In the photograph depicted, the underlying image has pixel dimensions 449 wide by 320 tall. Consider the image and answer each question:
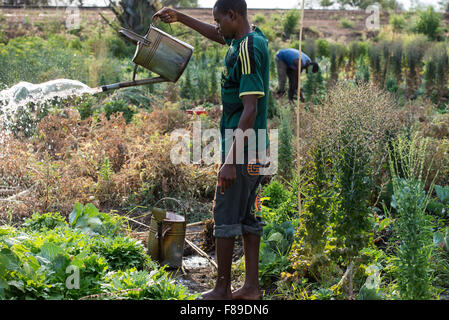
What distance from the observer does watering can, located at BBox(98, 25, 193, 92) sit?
3.54 metres

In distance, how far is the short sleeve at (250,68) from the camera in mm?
2596

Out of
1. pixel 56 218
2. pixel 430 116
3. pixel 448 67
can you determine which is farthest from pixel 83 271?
pixel 448 67

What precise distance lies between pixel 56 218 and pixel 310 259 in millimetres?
1880

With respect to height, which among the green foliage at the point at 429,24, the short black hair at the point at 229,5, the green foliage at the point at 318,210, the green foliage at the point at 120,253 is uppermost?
the green foliage at the point at 429,24

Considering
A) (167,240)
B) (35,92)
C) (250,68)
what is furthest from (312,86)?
(250,68)

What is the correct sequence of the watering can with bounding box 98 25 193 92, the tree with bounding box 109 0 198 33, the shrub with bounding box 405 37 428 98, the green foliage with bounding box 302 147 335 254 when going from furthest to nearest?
the tree with bounding box 109 0 198 33 → the shrub with bounding box 405 37 428 98 → the watering can with bounding box 98 25 193 92 → the green foliage with bounding box 302 147 335 254

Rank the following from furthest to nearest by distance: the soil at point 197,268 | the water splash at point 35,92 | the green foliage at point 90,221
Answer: the water splash at point 35,92, the green foliage at point 90,221, the soil at point 197,268

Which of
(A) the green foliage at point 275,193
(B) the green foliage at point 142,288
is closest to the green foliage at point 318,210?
(B) the green foliage at point 142,288

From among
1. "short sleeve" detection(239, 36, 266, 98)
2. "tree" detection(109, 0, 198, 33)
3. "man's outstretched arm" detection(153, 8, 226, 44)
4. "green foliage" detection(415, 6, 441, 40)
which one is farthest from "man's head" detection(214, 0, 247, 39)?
"green foliage" detection(415, 6, 441, 40)

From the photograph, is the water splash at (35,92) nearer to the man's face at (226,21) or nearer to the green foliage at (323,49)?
the man's face at (226,21)

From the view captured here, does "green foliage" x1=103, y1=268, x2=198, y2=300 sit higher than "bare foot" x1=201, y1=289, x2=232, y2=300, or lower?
higher

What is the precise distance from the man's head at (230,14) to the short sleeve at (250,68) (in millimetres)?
145

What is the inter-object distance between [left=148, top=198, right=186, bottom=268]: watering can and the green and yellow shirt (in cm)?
98

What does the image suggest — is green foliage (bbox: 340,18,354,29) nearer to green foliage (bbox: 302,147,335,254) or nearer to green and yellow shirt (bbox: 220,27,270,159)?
green foliage (bbox: 302,147,335,254)
